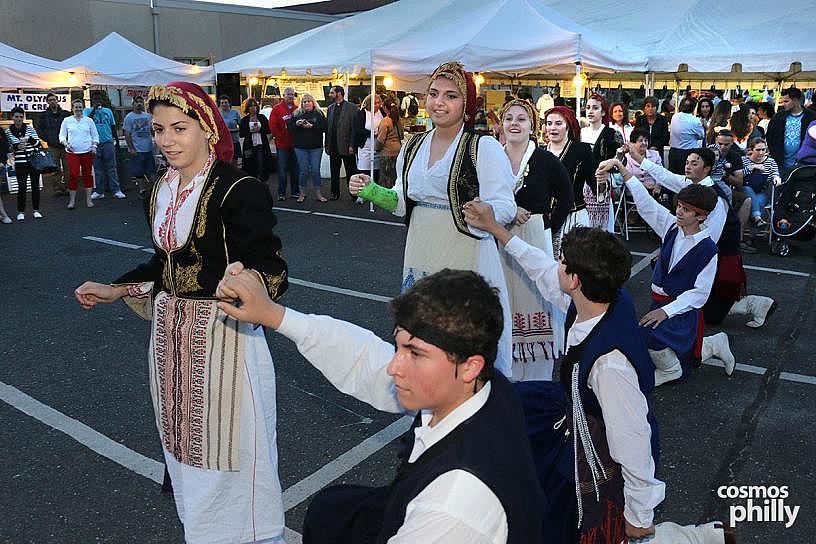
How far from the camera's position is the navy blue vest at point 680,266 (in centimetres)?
499

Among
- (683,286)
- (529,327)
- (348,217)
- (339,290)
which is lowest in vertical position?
(339,290)

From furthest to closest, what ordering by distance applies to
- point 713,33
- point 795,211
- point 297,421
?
point 713,33
point 795,211
point 297,421

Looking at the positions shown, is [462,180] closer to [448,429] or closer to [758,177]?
[448,429]

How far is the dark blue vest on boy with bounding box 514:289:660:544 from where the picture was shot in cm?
254

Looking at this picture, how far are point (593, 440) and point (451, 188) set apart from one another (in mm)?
1623

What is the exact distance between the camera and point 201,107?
2.79 metres

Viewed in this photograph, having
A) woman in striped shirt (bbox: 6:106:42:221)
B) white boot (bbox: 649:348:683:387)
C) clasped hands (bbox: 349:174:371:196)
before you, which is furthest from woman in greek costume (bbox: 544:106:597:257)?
woman in striped shirt (bbox: 6:106:42:221)

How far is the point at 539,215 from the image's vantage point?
5.01 m

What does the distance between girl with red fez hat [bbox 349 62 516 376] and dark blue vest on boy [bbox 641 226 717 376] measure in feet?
5.16

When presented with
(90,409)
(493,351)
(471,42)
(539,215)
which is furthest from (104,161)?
(493,351)

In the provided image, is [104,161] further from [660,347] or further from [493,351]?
[493,351]

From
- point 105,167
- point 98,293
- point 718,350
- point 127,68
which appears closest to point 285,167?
point 105,167

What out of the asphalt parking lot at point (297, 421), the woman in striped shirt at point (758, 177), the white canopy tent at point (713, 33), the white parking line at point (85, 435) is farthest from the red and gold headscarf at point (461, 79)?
the white canopy tent at point (713, 33)

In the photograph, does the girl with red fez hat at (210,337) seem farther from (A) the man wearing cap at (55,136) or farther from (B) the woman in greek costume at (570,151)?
(A) the man wearing cap at (55,136)
